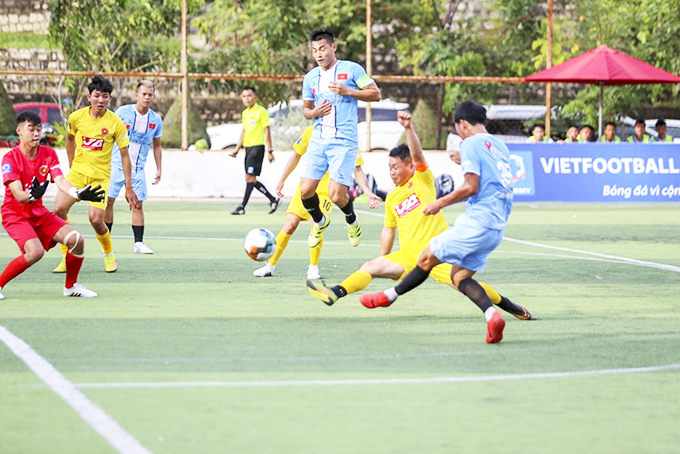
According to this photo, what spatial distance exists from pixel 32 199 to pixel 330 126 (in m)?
2.93

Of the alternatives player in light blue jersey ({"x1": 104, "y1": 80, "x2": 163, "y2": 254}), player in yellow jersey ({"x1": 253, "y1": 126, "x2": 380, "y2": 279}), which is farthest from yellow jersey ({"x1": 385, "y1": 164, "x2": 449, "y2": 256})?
player in light blue jersey ({"x1": 104, "y1": 80, "x2": 163, "y2": 254})

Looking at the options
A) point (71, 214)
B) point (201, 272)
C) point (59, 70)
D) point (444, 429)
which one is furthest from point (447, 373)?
point (59, 70)

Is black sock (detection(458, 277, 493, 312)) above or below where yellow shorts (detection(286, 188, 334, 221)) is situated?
below

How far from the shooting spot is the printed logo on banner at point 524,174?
2041 centimetres

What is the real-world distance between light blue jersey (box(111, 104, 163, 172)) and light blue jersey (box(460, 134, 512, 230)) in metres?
5.97

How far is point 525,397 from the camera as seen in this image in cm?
550

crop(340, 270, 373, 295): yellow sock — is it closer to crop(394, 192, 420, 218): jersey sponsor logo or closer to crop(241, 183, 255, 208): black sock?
crop(394, 192, 420, 218): jersey sponsor logo

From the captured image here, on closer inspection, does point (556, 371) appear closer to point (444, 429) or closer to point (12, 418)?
point (444, 429)

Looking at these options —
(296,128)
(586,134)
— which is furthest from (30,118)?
(296,128)

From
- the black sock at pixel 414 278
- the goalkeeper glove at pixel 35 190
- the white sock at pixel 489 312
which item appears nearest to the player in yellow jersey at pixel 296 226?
the goalkeeper glove at pixel 35 190

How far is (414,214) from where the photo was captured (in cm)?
809

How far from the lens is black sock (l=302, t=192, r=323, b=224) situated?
10.0 m

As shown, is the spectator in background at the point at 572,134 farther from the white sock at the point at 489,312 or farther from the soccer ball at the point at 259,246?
the white sock at the point at 489,312

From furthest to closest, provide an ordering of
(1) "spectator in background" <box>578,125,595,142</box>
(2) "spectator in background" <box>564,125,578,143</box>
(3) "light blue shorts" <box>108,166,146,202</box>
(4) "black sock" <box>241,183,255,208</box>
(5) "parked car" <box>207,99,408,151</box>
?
(5) "parked car" <box>207,99,408,151</box>
(2) "spectator in background" <box>564,125,578,143</box>
(1) "spectator in background" <box>578,125,595,142</box>
(4) "black sock" <box>241,183,255,208</box>
(3) "light blue shorts" <box>108,166,146,202</box>
